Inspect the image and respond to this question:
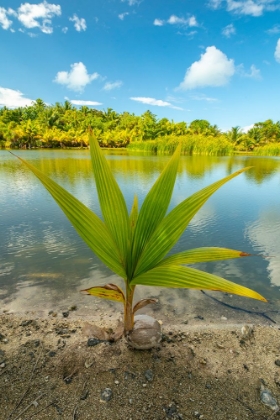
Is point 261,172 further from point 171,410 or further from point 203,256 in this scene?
point 171,410

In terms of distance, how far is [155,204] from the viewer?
921 mm

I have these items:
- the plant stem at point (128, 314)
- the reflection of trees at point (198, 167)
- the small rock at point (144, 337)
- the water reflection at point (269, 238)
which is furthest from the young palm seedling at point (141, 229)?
the reflection of trees at point (198, 167)

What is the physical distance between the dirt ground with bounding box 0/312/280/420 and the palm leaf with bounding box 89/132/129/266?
1.69 feet

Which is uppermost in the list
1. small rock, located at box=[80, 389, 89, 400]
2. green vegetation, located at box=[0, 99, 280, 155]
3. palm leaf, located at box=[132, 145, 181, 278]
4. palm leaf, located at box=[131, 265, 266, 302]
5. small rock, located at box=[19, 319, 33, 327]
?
green vegetation, located at box=[0, 99, 280, 155]

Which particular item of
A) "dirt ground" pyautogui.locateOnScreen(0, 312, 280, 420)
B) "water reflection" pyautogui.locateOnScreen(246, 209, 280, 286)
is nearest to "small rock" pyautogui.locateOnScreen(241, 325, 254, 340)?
"dirt ground" pyautogui.locateOnScreen(0, 312, 280, 420)

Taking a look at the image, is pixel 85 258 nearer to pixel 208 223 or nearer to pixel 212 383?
pixel 212 383

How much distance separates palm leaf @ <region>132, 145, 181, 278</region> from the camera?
911mm

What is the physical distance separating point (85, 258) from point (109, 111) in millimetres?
56509

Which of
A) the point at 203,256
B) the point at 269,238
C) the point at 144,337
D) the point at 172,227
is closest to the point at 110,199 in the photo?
the point at 172,227

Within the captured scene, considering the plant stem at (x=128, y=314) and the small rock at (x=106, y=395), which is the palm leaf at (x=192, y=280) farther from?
the small rock at (x=106, y=395)

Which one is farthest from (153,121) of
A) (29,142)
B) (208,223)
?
(208,223)

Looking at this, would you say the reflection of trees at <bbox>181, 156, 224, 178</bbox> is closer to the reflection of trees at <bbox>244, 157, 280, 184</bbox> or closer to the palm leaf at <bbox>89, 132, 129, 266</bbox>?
the reflection of trees at <bbox>244, 157, 280, 184</bbox>

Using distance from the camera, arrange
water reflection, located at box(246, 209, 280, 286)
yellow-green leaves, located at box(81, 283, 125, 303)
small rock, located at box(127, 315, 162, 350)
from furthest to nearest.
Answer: water reflection, located at box(246, 209, 280, 286), small rock, located at box(127, 315, 162, 350), yellow-green leaves, located at box(81, 283, 125, 303)

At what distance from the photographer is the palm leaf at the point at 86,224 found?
30.3 inches
